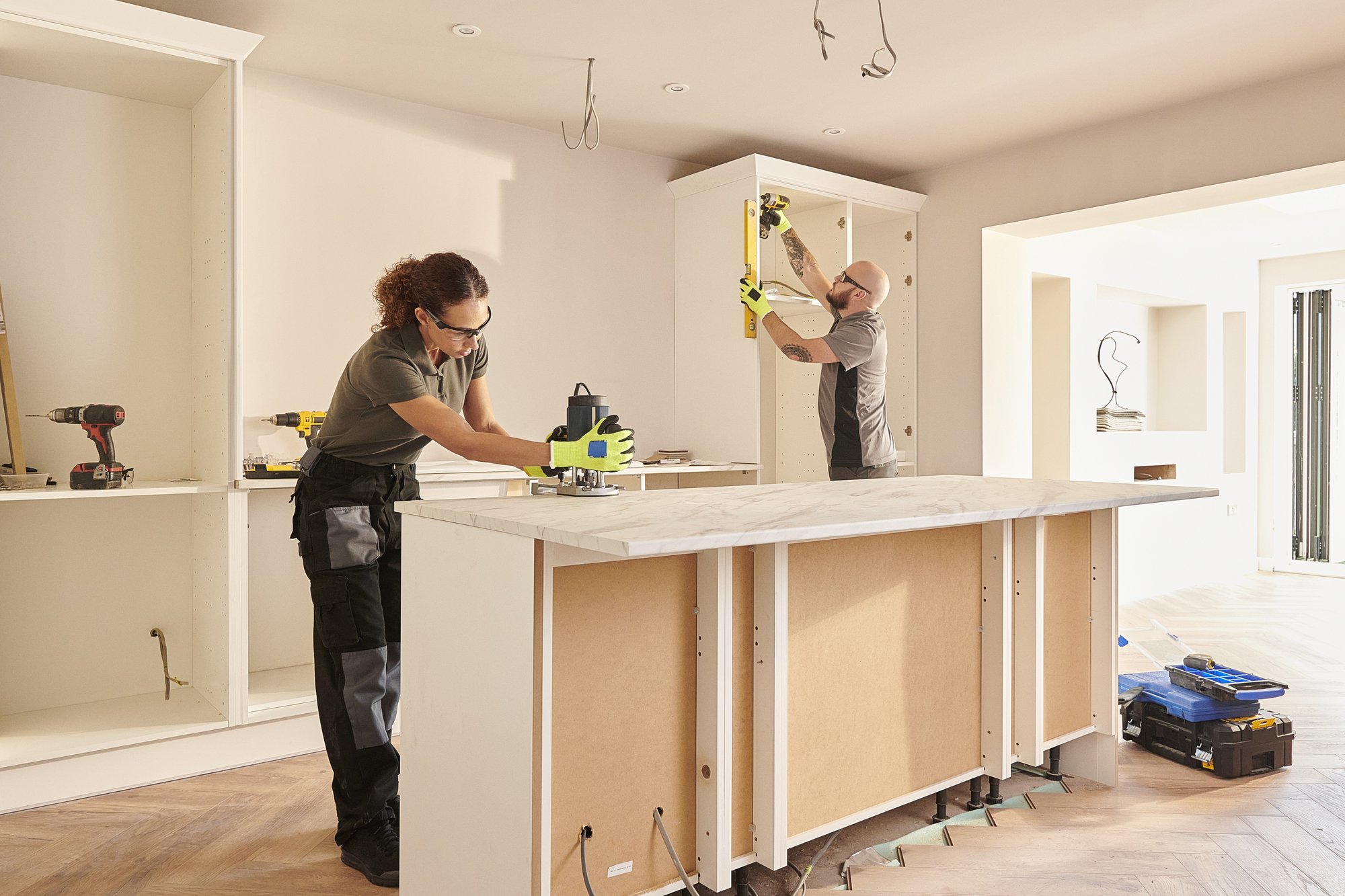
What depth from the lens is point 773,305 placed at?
14.7ft

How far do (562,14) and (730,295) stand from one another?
1.57m

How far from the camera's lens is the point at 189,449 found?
3.15m

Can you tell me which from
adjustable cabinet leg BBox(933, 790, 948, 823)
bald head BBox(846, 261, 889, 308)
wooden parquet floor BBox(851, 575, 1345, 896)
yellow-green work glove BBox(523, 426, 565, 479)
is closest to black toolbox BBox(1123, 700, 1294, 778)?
wooden parquet floor BBox(851, 575, 1345, 896)

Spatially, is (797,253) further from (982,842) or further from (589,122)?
(982,842)

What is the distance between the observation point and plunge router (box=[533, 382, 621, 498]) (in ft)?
6.48

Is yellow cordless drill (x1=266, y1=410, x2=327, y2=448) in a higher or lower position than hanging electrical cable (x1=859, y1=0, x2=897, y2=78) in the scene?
lower

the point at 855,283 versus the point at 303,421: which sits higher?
the point at 855,283

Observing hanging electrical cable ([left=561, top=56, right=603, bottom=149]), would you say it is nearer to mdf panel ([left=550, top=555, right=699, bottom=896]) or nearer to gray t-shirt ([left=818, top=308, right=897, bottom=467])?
gray t-shirt ([left=818, top=308, right=897, bottom=467])

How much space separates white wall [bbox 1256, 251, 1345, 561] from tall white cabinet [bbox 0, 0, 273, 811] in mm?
6986

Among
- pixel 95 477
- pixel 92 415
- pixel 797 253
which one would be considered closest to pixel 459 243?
pixel 797 253

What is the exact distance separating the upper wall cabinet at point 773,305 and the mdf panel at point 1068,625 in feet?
5.35

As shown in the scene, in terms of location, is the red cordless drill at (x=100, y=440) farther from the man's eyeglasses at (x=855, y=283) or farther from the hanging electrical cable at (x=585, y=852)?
the man's eyeglasses at (x=855, y=283)

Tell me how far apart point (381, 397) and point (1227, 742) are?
262cm

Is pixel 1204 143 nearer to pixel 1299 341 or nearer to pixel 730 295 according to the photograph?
pixel 730 295
